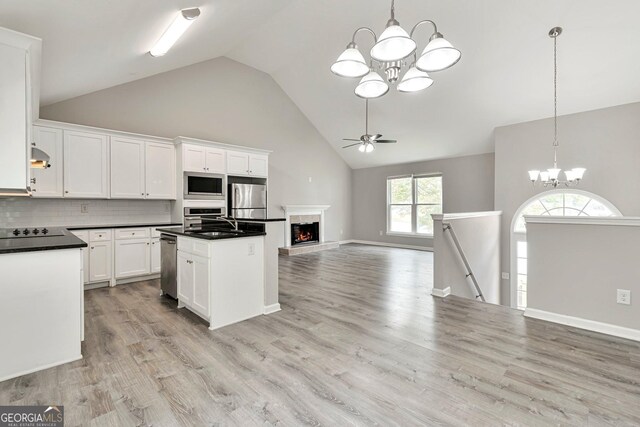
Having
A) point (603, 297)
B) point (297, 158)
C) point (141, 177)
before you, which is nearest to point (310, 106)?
point (297, 158)

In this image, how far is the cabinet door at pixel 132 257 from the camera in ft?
15.2

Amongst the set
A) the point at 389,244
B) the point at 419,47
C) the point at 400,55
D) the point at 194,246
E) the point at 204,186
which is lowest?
the point at 389,244

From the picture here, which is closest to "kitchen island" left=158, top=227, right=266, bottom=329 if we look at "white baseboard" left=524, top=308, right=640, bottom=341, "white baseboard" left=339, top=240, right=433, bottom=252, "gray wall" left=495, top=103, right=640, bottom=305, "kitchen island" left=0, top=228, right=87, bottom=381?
"kitchen island" left=0, top=228, right=87, bottom=381

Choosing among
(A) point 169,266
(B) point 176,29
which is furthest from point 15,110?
(A) point 169,266

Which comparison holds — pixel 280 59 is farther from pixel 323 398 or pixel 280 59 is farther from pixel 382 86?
pixel 323 398

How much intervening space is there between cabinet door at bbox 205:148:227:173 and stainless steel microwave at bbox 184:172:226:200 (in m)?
0.12

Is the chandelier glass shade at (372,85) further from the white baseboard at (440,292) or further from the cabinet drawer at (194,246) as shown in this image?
the white baseboard at (440,292)

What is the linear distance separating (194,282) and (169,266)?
0.84 metres

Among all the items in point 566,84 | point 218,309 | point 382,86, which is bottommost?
point 218,309

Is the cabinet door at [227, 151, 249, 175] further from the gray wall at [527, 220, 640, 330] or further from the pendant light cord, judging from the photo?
the pendant light cord

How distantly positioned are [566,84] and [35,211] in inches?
342

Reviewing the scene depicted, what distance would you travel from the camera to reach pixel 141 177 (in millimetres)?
5094

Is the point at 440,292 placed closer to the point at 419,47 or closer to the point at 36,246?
the point at 419,47

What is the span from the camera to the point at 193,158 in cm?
553
